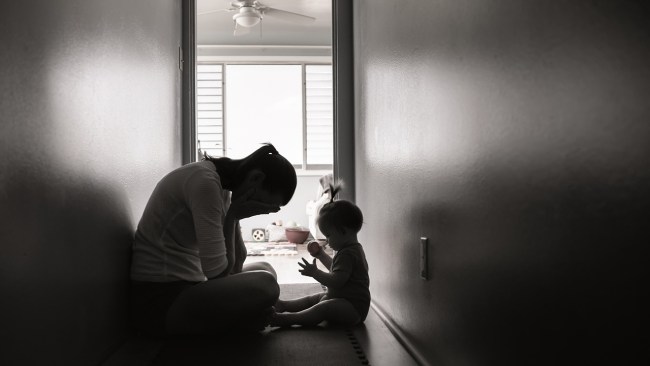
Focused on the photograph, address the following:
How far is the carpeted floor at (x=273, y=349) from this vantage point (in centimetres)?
155

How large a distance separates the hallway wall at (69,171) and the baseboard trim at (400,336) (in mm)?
894

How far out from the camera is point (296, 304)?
2.18 metres

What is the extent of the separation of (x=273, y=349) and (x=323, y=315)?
33 cm

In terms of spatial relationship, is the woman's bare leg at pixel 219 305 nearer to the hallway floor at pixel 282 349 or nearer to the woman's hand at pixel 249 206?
the hallway floor at pixel 282 349

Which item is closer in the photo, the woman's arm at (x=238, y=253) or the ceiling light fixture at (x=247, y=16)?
the woman's arm at (x=238, y=253)

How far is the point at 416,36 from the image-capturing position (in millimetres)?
1623

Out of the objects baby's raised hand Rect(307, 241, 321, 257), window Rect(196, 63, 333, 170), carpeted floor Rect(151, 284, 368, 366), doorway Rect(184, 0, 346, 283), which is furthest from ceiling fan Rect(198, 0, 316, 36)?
carpeted floor Rect(151, 284, 368, 366)

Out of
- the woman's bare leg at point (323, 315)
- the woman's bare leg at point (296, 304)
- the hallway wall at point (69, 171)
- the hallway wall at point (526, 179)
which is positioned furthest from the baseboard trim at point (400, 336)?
the hallway wall at point (69, 171)

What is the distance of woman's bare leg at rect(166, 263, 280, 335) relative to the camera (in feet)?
5.70

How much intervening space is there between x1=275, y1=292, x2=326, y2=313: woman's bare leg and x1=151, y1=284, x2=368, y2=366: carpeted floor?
22 cm

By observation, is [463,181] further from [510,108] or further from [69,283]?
[69,283]

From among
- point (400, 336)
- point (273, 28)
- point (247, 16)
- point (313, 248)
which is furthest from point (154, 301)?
point (273, 28)

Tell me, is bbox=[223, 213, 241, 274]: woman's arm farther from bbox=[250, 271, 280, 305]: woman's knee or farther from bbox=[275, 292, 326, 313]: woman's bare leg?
bbox=[275, 292, 326, 313]: woman's bare leg

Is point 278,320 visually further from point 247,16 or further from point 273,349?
point 247,16
